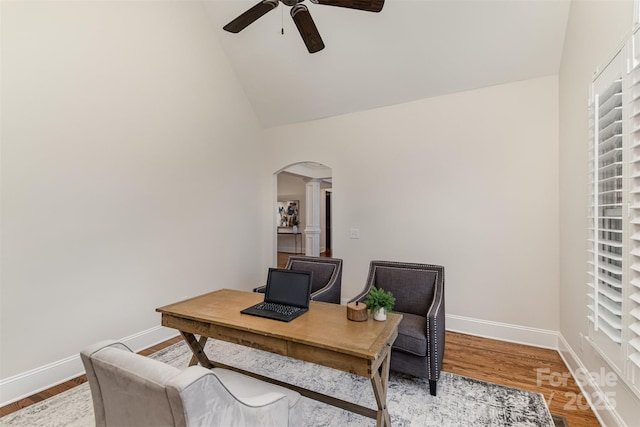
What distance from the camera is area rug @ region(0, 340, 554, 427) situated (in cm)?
191

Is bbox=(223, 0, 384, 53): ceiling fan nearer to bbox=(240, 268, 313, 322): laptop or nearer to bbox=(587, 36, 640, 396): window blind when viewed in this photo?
bbox=(587, 36, 640, 396): window blind

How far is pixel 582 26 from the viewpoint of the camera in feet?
7.52

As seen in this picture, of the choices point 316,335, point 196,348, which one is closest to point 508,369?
point 316,335

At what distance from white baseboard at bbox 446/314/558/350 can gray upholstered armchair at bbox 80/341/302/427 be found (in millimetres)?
2820

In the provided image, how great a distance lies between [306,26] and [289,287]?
207cm

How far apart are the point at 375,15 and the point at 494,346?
376cm

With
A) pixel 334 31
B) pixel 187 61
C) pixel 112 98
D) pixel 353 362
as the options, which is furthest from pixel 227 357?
pixel 334 31

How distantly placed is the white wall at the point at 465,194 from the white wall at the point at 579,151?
193mm

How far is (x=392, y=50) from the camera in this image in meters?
3.26

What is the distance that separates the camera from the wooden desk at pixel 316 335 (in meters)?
1.47

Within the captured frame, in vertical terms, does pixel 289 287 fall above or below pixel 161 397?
above

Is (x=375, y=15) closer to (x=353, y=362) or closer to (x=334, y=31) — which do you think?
(x=334, y=31)

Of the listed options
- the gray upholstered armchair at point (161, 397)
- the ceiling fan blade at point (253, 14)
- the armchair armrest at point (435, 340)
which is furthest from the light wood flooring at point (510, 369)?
the ceiling fan blade at point (253, 14)

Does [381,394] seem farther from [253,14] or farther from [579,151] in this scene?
[253,14]
